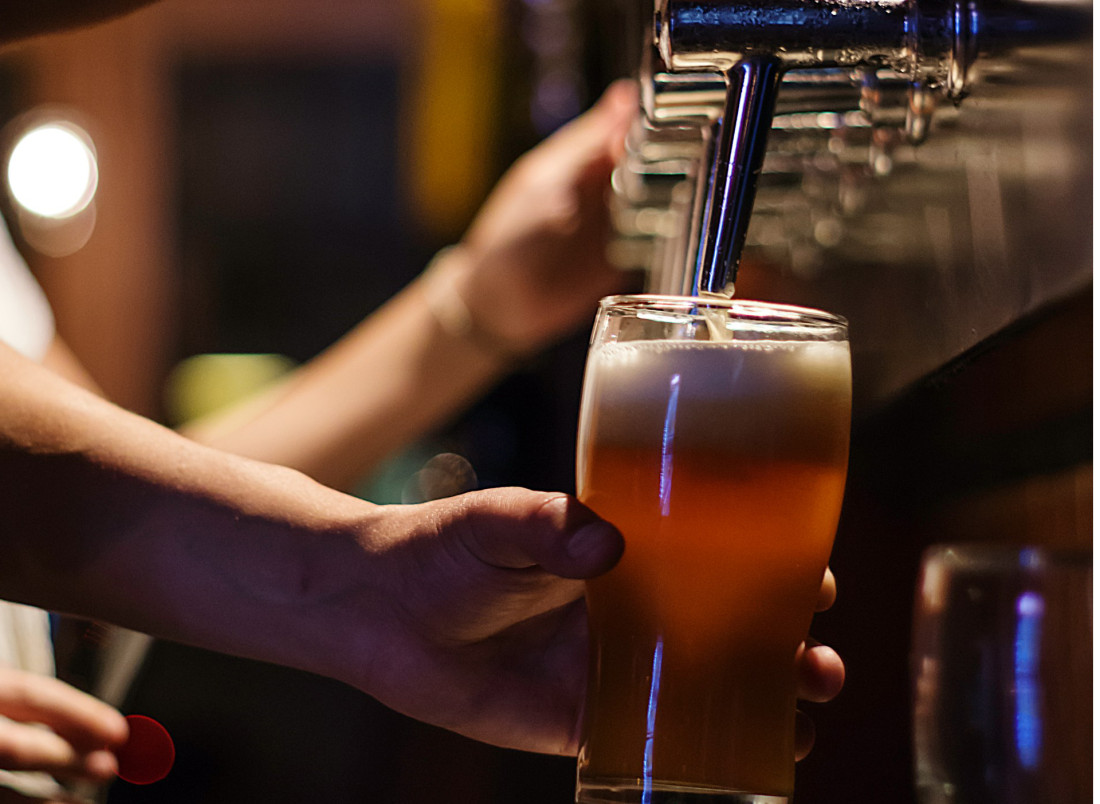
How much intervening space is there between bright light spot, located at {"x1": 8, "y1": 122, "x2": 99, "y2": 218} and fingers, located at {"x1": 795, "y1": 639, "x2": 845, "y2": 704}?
2991 millimetres

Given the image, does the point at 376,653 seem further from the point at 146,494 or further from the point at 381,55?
the point at 381,55

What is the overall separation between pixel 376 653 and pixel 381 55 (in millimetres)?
2918

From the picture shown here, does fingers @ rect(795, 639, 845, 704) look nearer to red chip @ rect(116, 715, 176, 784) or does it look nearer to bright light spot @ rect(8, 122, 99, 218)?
red chip @ rect(116, 715, 176, 784)

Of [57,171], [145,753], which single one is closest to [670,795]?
[145,753]

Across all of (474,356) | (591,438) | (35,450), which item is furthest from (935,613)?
(474,356)

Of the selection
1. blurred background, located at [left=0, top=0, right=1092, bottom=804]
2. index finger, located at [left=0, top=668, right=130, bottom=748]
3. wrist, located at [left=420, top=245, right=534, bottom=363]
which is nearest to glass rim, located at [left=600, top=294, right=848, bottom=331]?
blurred background, located at [left=0, top=0, right=1092, bottom=804]

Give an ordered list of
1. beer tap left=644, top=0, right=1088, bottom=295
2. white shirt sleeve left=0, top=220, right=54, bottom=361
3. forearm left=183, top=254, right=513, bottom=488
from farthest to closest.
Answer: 1. forearm left=183, top=254, right=513, bottom=488
2. white shirt sleeve left=0, top=220, right=54, bottom=361
3. beer tap left=644, top=0, right=1088, bottom=295

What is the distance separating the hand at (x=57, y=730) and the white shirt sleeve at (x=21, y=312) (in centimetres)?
70

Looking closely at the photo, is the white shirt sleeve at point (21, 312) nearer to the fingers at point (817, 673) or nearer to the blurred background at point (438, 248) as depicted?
the blurred background at point (438, 248)

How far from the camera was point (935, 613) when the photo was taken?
526mm

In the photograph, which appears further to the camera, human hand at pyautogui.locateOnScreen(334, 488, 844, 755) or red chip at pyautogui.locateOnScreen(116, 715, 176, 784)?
red chip at pyautogui.locateOnScreen(116, 715, 176, 784)

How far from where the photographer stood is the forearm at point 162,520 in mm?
506

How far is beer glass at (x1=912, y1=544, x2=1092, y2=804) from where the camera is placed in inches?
17.9

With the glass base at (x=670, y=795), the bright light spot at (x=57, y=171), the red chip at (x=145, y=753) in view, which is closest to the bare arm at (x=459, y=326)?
the red chip at (x=145, y=753)
